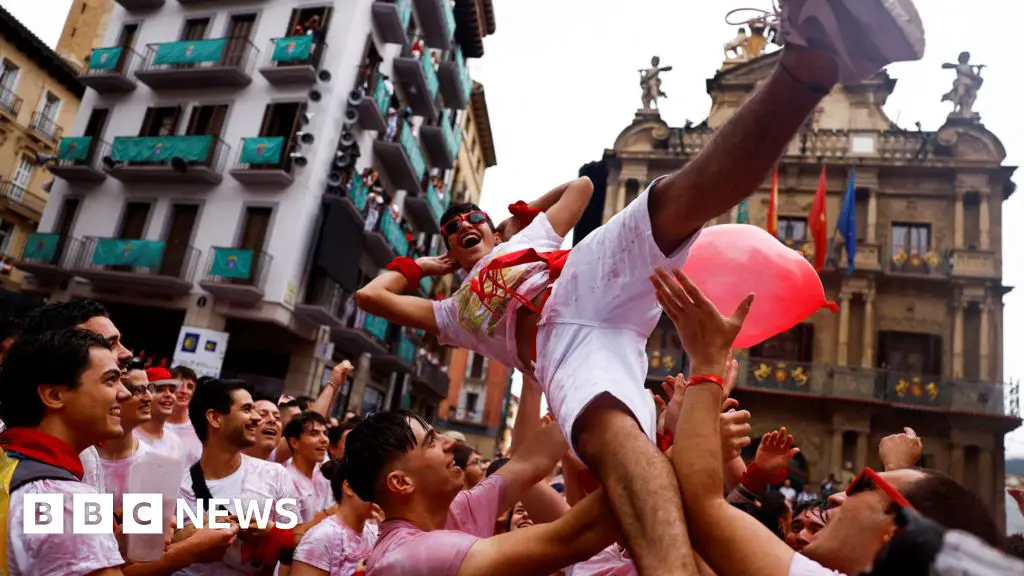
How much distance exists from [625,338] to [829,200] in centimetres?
2099

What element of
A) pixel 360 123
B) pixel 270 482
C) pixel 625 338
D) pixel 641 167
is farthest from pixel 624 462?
pixel 641 167

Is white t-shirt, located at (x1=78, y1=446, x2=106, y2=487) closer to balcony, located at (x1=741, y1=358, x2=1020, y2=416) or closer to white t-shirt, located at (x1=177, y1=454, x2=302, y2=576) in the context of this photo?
white t-shirt, located at (x1=177, y1=454, x2=302, y2=576)

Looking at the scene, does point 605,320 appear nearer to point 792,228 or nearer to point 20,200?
point 792,228

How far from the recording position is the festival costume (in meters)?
2.12

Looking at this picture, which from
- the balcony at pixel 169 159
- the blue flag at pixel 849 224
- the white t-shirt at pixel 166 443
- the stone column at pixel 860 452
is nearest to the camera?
the white t-shirt at pixel 166 443

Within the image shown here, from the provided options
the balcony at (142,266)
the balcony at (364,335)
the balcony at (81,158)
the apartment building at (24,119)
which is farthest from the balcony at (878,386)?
the apartment building at (24,119)

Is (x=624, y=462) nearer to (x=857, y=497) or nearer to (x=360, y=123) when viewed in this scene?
(x=857, y=497)

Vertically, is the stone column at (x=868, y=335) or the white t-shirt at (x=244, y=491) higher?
the stone column at (x=868, y=335)

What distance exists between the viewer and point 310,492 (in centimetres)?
508

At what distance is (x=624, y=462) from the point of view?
1.94m

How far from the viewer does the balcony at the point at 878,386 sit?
1795 centimetres

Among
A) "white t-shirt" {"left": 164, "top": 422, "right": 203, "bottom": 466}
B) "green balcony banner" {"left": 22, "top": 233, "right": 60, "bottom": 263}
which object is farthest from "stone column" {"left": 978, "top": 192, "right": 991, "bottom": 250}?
"green balcony banner" {"left": 22, "top": 233, "right": 60, "bottom": 263}

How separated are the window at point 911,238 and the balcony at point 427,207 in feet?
46.5

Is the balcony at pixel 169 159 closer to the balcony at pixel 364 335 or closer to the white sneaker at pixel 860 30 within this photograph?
the balcony at pixel 364 335
